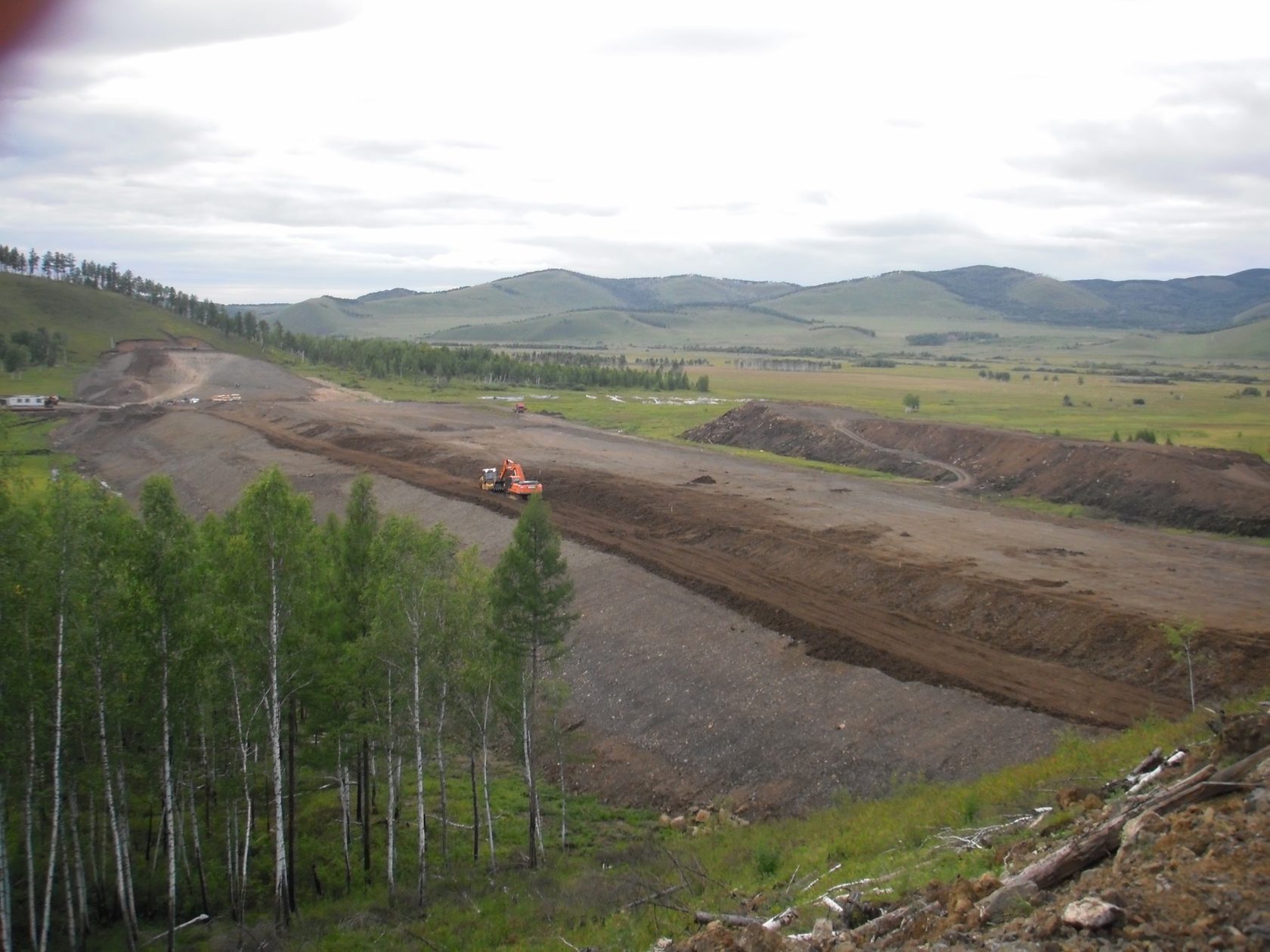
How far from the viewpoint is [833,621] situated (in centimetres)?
3447

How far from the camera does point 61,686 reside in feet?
58.7

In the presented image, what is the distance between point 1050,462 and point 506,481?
1327 inches

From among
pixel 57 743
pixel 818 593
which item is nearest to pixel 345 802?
pixel 57 743

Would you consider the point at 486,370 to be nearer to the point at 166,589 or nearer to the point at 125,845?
the point at 125,845

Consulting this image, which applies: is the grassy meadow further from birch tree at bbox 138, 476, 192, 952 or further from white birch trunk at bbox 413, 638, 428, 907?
birch tree at bbox 138, 476, 192, 952

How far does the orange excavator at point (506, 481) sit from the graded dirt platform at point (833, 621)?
109cm

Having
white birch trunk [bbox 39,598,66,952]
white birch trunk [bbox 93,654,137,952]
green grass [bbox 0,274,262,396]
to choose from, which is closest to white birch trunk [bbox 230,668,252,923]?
white birch trunk [bbox 93,654,137,952]

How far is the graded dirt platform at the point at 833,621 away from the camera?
26844 mm

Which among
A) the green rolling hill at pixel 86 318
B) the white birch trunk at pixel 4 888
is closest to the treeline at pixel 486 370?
the green rolling hill at pixel 86 318

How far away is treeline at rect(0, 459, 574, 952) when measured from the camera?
18.2m

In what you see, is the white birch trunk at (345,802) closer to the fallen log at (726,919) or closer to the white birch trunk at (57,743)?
the white birch trunk at (57,743)

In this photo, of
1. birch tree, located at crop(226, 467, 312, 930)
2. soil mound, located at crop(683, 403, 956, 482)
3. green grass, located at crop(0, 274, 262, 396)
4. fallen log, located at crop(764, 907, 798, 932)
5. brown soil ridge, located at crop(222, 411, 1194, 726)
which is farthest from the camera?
green grass, located at crop(0, 274, 262, 396)

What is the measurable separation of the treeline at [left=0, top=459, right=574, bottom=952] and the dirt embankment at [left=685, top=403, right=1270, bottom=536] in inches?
1653

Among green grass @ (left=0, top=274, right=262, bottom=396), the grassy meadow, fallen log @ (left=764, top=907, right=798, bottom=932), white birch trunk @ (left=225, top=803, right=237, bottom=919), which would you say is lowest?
white birch trunk @ (left=225, top=803, right=237, bottom=919)
